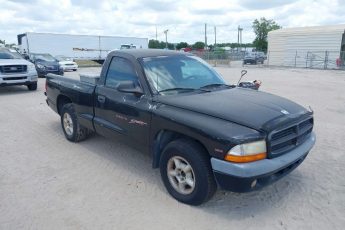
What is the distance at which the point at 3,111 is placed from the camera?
9.07 m

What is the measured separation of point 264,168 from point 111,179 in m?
2.17

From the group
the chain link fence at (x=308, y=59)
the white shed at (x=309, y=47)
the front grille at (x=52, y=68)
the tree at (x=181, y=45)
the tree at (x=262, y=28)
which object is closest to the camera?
the front grille at (x=52, y=68)

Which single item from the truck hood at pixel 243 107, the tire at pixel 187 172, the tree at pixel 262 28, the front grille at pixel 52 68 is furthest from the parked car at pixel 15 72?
the tree at pixel 262 28

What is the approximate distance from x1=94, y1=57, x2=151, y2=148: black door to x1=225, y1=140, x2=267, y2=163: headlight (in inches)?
49.4

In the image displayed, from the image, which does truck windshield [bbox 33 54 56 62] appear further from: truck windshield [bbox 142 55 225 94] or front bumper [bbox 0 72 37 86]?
truck windshield [bbox 142 55 225 94]

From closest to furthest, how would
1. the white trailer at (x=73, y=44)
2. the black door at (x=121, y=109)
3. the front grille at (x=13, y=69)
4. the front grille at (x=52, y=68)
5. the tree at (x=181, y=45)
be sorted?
the black door at (x=121, y=109)
the front grille at (x=13, y=69)
the front grille at (x=52, y=68)
the white trailer at (x=73, y=44)
the tree at (x=181, y=45)

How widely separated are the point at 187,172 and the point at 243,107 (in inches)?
38.2

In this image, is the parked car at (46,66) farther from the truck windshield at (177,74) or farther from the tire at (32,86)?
the truck windshield at (177,74)

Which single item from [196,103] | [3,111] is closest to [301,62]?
[3,111]

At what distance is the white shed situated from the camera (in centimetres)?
3100

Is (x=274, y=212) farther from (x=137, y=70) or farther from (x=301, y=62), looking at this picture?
(x=301, y=62)

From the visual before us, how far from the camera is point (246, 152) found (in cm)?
315

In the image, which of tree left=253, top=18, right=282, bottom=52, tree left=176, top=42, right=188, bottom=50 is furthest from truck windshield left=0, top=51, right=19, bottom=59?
tree left=176, top=42, right=188, bottom=50

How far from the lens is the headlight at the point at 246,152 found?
3133 mm
